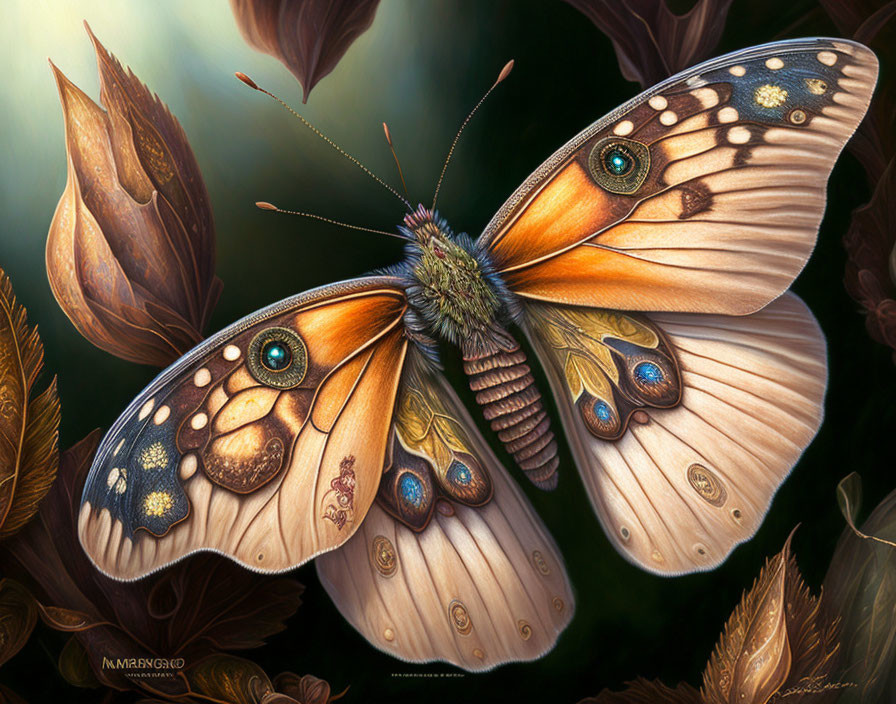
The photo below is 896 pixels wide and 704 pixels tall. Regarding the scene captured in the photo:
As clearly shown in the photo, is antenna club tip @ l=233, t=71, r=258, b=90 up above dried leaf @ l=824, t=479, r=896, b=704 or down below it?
above

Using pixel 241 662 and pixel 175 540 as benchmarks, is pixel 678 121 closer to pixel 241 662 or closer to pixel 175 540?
pixel 175 540

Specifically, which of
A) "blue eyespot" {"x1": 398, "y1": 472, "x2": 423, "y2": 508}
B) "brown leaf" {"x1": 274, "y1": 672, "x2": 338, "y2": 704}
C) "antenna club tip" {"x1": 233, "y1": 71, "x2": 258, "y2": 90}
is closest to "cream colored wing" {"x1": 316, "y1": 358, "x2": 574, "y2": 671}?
"blue eyespot" {"x1": 398, "y1": 472, "x2": 423, "y2": 508}

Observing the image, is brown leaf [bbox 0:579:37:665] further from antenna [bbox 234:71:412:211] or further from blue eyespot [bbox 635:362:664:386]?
blue eyespot [bbox 635:362:664:386]

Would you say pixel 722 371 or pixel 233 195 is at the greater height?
pixel 233 195

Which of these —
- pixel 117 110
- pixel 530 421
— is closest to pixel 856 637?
pixel 530 421

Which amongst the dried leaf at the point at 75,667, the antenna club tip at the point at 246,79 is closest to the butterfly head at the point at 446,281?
the antenna club tip at the point at 246,79

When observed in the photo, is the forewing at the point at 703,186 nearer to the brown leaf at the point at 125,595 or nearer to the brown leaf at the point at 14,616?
the brown leaf at the point at 125,595
